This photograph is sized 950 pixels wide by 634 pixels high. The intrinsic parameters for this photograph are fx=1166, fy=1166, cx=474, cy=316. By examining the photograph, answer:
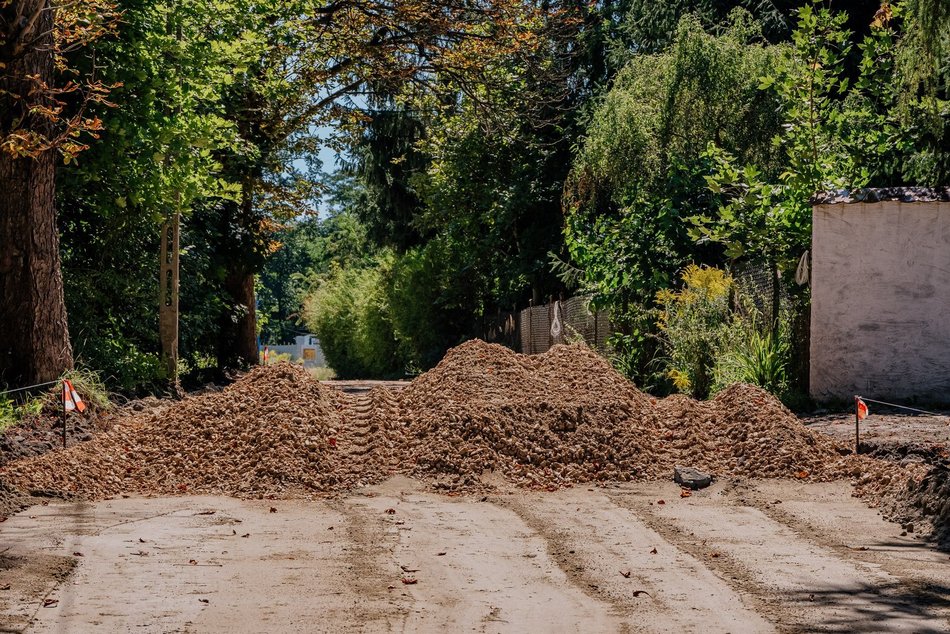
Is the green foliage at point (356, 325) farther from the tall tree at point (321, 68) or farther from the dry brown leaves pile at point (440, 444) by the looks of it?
the dry brown leaves pile at point (440, 444)

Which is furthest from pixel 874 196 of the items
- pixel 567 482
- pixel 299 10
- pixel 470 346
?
pixel 299 10

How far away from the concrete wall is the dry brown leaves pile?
2.78 metres

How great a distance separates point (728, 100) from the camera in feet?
70.1

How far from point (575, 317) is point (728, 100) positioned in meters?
5.46

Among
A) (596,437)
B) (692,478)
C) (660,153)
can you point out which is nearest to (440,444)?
(596,437)

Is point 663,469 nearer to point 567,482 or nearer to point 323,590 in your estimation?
point 567,482

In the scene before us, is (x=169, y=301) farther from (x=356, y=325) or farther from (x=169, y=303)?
(x=356, y=325)

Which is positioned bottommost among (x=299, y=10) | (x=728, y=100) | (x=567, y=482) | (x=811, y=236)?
(x=567, y=482)

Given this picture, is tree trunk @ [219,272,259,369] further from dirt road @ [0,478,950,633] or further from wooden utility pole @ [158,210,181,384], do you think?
dirt road @ [0,478,950,633]

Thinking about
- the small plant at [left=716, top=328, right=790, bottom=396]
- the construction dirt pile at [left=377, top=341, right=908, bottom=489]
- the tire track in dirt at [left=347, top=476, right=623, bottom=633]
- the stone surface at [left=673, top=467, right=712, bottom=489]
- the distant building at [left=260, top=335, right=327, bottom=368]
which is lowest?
the distant building at [left=260, top=335, right=327, bottom=368]

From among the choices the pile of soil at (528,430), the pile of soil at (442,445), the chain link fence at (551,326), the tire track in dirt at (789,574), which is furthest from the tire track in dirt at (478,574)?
the chain link fence at (551,326)

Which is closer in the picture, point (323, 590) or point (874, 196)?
point (323, 590)

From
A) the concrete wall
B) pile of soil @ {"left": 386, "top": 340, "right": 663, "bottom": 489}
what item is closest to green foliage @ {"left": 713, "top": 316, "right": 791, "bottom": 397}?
the concrete wall

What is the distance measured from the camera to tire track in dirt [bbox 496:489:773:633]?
19.0 feet
